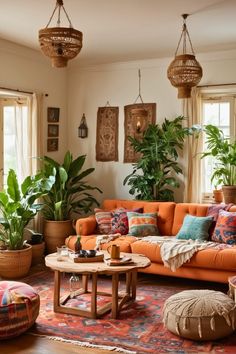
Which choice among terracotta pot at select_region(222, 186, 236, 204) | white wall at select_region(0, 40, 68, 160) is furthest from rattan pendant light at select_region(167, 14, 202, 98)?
white wall at select_region(0, 40, 68, 160)

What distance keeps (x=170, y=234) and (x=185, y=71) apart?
7.21 feet

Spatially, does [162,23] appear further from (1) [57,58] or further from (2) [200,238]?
(2) [200,238]

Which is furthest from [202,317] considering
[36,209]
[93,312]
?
[36,209]

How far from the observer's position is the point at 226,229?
5.05m

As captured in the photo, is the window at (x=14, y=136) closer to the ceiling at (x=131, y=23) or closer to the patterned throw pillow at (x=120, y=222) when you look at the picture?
the ceiling at (x=131, y=23)

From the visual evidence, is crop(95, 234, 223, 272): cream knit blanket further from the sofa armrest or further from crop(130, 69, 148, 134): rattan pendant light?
crop(130, 69, 148, 134): rattan pendant light

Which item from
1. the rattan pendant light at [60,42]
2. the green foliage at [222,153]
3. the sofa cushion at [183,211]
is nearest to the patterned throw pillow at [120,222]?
the sofa cushion at [183,211]

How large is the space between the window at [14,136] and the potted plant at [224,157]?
2444mm

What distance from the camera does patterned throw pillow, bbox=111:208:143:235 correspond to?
568cm

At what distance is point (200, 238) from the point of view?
16.9 ft

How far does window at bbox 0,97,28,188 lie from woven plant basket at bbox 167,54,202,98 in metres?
2.54

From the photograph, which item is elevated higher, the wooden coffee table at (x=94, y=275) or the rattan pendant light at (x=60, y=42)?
the rattan pendant light at (x=60, y=42)

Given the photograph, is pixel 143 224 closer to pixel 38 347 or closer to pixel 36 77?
pixel 38 347

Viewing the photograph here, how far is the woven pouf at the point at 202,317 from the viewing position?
3.49 m
